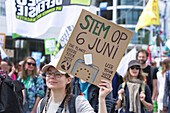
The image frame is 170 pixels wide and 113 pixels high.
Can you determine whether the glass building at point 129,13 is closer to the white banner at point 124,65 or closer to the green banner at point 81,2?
the white banner at point 124,65

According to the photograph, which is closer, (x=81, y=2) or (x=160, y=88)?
(x=81, y=2)

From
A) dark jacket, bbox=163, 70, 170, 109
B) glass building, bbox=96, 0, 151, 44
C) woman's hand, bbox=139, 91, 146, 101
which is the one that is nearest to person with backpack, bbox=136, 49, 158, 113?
dark jacket, bbox=163, 70, 170, 109

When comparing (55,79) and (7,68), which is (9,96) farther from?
(7,68)

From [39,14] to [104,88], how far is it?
11.4 feet

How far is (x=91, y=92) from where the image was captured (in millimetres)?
4098

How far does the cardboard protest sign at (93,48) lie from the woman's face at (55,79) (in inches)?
9.5

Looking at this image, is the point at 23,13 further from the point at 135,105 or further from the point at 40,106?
the point at 40,106

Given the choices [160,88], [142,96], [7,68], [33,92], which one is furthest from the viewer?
[7,68]

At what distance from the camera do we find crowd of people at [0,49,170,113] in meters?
2.70

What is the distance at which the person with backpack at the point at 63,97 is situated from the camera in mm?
2637

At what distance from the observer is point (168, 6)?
1748cm

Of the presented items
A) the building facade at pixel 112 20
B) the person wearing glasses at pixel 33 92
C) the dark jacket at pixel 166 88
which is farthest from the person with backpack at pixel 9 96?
the dark jacket at pixel 166 88

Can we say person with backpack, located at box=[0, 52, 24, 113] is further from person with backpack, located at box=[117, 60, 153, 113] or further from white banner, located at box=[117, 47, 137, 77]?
white banner, located at box=[117, 47, 137, 77]

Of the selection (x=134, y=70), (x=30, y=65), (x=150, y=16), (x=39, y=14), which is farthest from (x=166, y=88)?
(x=150, y=16)
